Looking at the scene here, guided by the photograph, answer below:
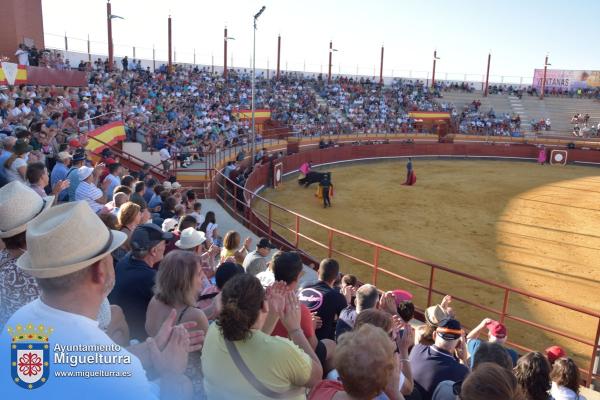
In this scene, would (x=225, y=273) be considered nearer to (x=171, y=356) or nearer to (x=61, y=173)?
(x=171, y=356)

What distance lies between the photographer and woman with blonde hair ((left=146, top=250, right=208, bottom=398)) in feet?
9.04

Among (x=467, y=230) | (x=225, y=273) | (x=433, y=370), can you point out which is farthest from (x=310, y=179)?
(x=433, y=370)

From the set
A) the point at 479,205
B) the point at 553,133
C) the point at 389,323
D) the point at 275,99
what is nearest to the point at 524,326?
the point at 389,323

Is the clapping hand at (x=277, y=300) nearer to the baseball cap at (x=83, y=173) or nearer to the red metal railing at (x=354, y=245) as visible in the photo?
the red metal railing at (x=354, y=245)

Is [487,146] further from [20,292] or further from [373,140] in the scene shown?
[20,292]

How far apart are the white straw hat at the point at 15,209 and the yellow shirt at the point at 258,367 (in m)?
1.29

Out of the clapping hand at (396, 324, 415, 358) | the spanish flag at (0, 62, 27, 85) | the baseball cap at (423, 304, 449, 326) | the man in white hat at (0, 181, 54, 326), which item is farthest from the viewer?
the spanish flag at (0, 62, 27, 85)

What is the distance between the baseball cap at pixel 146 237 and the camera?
11.9 feet

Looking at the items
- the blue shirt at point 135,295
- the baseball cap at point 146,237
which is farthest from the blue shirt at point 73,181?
the blue shirt at point 135,295

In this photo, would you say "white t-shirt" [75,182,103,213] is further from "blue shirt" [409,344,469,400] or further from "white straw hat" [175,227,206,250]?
"blue shirt" [409,344,469,400]

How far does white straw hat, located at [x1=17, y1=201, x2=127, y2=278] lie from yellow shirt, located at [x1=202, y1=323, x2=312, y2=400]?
0.86 metres

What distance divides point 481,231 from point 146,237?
13656 millimetres

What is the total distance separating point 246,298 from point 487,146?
1488 inches
